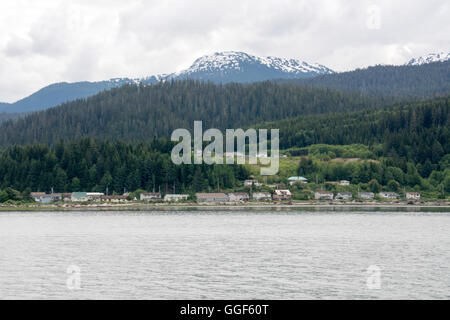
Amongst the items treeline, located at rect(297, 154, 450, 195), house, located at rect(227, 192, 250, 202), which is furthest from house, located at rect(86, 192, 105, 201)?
treeline, located at rect(297, 154, 450, 195)

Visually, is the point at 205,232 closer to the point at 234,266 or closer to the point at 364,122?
the point at 234,266

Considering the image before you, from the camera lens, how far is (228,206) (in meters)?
122

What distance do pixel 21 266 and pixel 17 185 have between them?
9487cm

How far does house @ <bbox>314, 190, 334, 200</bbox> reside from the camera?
134 metres

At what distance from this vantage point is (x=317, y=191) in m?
137

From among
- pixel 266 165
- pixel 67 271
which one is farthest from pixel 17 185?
pixel 67 271

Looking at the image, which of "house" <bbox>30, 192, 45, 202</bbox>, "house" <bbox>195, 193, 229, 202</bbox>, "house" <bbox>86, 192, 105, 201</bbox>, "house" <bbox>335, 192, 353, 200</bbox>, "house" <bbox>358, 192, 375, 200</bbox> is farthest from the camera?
"house" <bbox>358, 192, 375, 200</bbox>

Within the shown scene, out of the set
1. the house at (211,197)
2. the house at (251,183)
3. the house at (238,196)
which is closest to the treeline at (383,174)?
the house at (251,183)

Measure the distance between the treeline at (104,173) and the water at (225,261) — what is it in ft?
201

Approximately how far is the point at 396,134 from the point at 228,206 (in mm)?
64618

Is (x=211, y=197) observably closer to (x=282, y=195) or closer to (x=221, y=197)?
(x=221, y=197)

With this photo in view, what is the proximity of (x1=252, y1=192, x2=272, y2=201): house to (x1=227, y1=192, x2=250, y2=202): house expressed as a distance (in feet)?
5.41

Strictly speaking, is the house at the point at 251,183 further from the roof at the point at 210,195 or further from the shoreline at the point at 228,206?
the shoreline at the point at 228,206

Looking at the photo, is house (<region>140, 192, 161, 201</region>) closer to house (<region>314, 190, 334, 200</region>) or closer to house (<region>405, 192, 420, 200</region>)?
house (<region>314, 190, 334, 200</region>)
